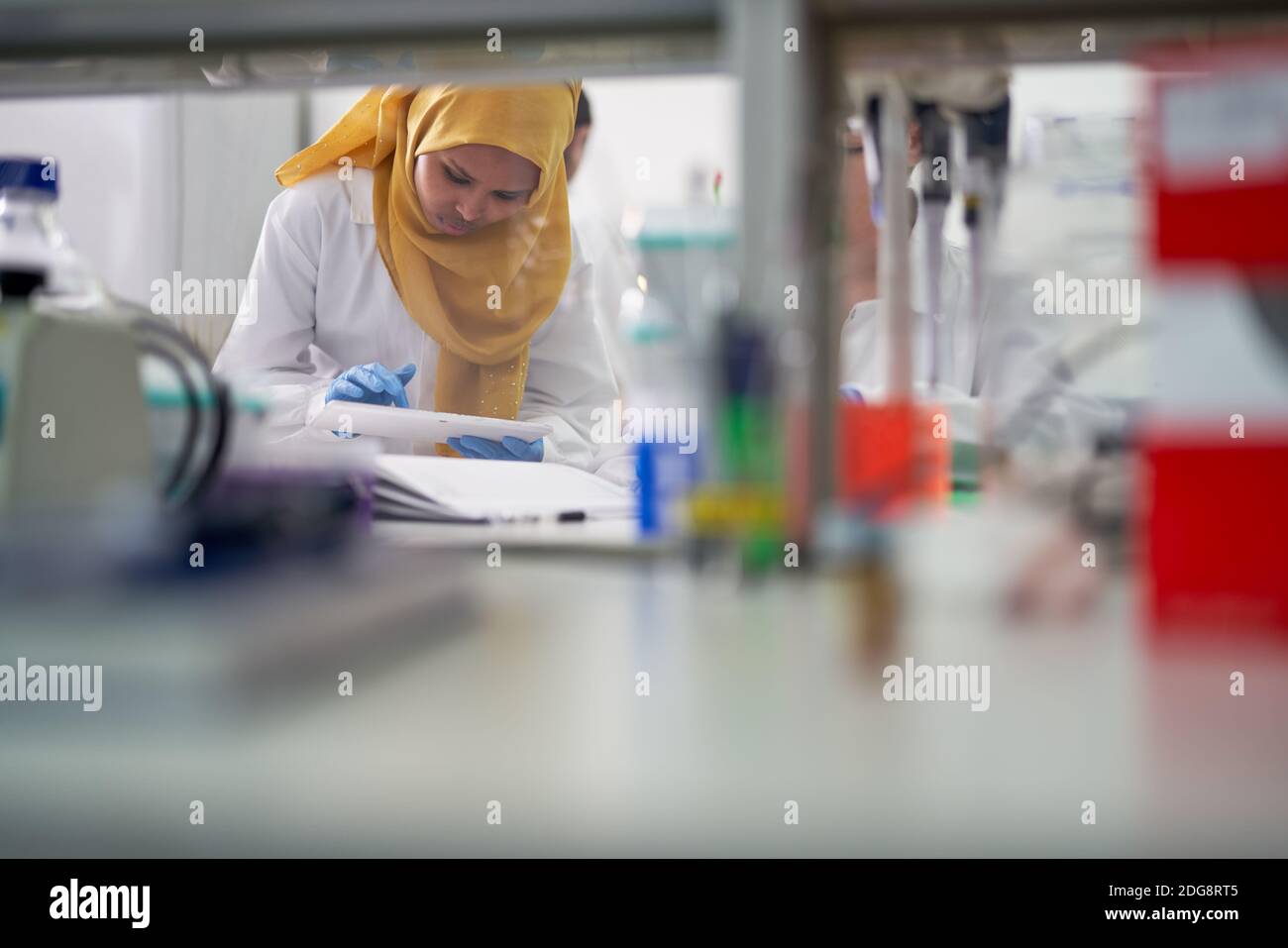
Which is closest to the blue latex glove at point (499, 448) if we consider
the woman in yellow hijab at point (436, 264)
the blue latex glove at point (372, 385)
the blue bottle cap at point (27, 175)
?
the woman in yellow hijab at point (436, 264)

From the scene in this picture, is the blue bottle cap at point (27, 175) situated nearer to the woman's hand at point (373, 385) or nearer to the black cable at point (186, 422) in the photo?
the black cable at point (186, 422)

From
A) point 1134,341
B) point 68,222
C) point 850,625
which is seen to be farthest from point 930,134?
point 68,222

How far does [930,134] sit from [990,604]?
520 millimetres

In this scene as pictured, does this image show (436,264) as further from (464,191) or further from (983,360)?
(983,360)

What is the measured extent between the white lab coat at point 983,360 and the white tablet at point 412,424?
358mm

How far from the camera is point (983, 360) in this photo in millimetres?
934

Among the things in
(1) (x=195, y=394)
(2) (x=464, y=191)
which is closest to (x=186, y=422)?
(1) (x=195, y=394)

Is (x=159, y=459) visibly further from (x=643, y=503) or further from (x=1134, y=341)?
(x=1134, y=341)

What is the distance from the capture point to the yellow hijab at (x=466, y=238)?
3.58 feet

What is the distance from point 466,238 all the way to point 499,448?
26 centimetres

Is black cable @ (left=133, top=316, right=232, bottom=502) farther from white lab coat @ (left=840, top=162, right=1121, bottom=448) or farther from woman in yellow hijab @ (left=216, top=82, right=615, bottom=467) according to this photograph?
white lab coat @ (left=840, top=162, right=1121, bottom=448)

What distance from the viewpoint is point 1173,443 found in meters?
0.50

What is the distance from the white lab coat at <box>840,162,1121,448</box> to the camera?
91cm

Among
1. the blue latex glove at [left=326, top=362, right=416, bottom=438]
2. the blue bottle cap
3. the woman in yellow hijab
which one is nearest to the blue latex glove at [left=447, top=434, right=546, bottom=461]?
the woman in yellow hijab
